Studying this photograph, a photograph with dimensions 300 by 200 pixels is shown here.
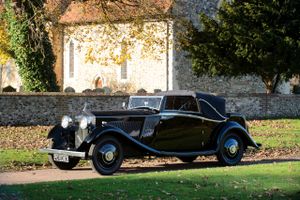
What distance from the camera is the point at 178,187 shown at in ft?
37.0

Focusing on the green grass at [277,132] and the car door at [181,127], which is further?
the green grass at [277,132]

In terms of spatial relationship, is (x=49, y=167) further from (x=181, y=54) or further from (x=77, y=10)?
(x=77, y=10)

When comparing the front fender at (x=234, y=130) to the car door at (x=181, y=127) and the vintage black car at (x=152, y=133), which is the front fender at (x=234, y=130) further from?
the car door at (x=181, y=127)

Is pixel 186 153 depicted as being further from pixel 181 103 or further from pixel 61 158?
pixel 61 158

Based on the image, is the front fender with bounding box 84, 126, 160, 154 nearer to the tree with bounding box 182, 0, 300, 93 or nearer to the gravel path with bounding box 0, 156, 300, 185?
the gravel path with bounding box 0, 156, 300, 185

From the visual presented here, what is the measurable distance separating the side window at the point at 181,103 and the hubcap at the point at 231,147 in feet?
3.64

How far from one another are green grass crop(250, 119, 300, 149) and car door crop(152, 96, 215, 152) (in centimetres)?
517

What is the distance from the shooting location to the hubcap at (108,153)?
13.6 metres

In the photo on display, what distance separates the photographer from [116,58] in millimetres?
40500

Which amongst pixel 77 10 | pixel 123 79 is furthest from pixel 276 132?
pixel 77 10

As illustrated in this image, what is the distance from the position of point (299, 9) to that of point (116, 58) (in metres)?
11.6

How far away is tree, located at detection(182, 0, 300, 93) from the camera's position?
35.0m

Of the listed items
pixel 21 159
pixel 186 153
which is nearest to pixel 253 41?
pixel 186 153

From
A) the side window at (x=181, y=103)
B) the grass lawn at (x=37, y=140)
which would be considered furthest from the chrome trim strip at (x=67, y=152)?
the side window at (x=181, y=103)
